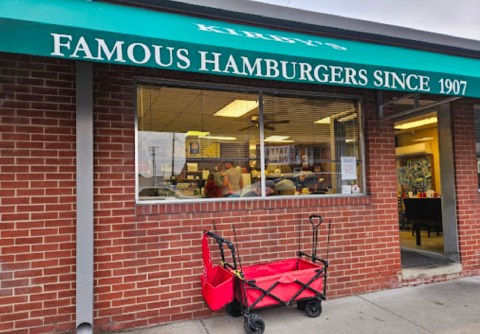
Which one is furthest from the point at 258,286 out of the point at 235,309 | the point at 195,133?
the point at 195,133

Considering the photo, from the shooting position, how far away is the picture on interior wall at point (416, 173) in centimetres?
1172

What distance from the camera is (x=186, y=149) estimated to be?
477 centimetres

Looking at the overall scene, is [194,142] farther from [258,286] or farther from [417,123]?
[417,123]

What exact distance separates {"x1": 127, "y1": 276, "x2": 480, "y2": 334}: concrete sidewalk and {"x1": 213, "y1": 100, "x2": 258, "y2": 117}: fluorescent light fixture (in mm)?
2602

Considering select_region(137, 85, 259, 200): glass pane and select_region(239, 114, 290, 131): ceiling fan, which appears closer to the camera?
select_region(137, 85, 259, 200): glass pane

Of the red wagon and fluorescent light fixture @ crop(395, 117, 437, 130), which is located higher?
fluorescent light fixture @ crop(395, 117, 437, 130)

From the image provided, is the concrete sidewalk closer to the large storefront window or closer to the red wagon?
the red wagon

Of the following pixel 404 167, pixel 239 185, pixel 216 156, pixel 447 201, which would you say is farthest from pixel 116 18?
pixel 404 167

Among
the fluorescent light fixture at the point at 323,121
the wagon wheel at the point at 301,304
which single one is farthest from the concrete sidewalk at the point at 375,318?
the fluorescent light fixture at the point at 323,121

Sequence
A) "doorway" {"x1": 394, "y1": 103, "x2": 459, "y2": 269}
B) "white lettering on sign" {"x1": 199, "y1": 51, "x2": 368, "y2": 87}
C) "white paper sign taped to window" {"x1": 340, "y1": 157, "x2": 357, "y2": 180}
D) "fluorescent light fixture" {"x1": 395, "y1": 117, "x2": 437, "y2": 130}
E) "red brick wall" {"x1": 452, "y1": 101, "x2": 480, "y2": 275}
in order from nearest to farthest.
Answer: "white lettering on sign" {"x1": 199, "y1": 51, "x2": 368, "y2": 87}
"white paper sign taped to window" {"x1": 340, "y1": 157, "x2": 357, "y2": 180}
"red brick wall" {"x1": 452, "y1": 101, "x2": 480, "y2": 275}
"doorway" {"x1": 394, "y1": 103, "x2": 459, "y2": 269}
"fluorescent light fixture" {"x1": 395, "y1": 117, "x2": 437, "y2": 130}

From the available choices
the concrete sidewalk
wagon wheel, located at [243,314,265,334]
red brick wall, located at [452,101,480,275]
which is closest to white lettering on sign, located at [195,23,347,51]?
red brick wall, located at [452,101,480,275]

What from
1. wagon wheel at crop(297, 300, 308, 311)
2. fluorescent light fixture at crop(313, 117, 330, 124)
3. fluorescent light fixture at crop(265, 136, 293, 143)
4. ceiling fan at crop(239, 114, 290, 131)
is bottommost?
wagon wheel at crop(297, 300, 308, 311)

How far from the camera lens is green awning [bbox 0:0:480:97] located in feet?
10.0

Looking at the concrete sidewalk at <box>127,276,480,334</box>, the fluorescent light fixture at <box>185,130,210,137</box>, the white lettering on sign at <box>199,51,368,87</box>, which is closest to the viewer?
the white lettering on sign at <box>199,51,368,87</box>
